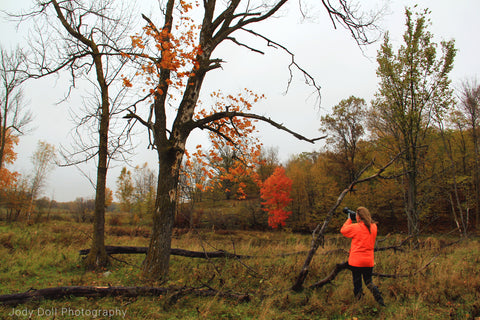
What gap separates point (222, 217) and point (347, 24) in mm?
31306

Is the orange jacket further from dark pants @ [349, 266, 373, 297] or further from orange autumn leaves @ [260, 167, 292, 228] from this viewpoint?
orange autumn leaves @ [260, 167, 292, 228]

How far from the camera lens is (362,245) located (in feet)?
14.5

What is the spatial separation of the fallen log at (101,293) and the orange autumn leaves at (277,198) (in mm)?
27195

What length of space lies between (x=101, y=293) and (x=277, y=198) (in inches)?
1145

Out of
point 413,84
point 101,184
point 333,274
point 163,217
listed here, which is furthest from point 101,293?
point 413,84

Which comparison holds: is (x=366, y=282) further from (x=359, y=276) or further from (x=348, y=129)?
(x=348, y=129)

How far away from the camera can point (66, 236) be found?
1079 cm

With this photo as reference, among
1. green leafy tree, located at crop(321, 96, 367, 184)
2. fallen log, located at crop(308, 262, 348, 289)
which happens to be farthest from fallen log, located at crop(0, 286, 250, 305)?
green leafy tree, located at crop(321, 96, 367, 184)

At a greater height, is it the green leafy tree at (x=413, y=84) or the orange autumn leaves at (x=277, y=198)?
the green leafy tree at (x=413, y=84)

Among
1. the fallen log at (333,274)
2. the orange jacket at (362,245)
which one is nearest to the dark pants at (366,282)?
the orange jacket at (362,245)

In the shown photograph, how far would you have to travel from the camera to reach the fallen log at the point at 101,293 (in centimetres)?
407

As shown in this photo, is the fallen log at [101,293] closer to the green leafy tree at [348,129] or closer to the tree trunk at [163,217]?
the tree trunk at [163,217]

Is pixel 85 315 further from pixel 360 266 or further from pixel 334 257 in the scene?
pixel 334 257

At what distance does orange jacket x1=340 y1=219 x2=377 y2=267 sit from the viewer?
4.37 m
